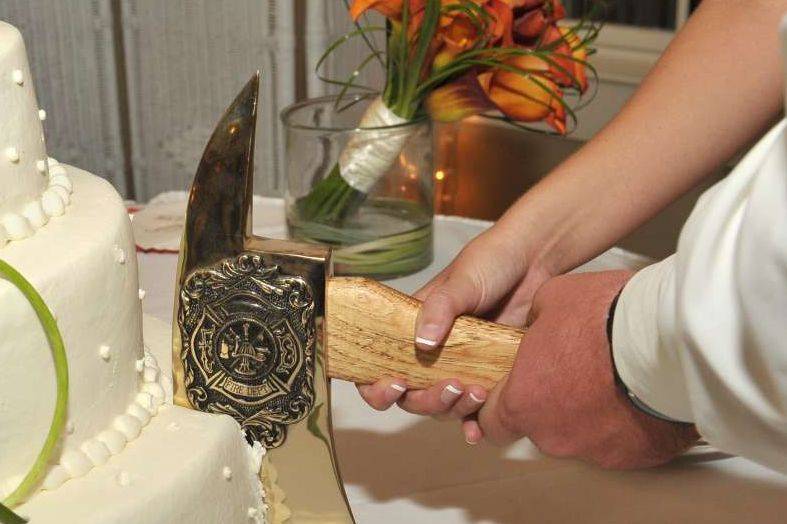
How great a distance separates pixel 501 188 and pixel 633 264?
167cm

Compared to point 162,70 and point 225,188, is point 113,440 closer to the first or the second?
point 225,188

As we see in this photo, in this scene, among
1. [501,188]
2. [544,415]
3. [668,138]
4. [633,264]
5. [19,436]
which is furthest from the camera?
[501,188]

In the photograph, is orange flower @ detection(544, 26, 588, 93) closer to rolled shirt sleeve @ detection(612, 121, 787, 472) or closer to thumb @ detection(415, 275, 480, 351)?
thumb @ detection(415, 275, 480, 351)

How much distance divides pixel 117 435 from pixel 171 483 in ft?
0.18

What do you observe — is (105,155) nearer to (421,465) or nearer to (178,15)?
(178,15)

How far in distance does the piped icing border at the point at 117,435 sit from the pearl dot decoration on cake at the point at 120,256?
85mm

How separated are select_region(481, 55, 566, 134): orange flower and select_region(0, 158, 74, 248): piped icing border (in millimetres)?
642

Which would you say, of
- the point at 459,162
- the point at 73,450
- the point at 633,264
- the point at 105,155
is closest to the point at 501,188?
the point at 459,162

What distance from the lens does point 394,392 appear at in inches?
35.8

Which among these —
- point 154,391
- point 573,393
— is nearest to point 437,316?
point 573,393

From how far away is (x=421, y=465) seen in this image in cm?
104

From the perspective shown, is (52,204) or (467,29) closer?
(52,204)

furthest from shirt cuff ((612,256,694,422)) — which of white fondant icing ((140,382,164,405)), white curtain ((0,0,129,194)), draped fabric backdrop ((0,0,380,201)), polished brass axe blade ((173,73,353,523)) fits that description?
white curtain ((0,0,129,194))

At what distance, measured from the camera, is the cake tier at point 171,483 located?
2.27 feet
